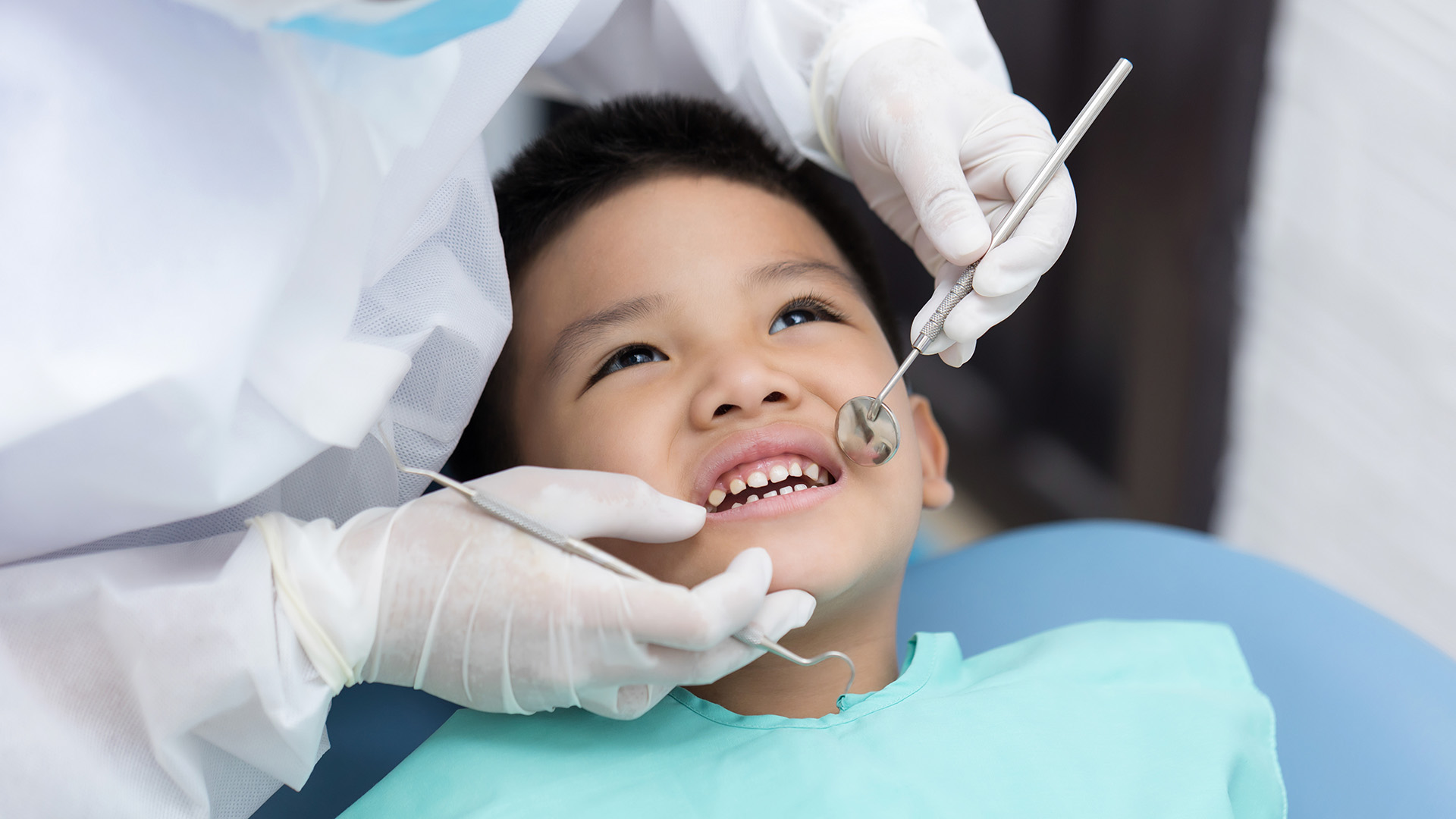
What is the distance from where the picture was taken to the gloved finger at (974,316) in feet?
3.18

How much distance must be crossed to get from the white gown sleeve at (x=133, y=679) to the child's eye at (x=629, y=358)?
35 cm

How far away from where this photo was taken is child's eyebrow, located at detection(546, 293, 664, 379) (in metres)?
1.02

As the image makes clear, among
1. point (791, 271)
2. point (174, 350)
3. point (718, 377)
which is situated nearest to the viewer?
point (174, 350)

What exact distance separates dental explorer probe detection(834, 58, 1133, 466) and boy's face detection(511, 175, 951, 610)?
2cm

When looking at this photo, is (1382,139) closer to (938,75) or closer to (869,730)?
(938,75)

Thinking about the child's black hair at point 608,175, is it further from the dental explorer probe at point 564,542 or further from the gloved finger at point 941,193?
the dental explorer probe at point 564,542

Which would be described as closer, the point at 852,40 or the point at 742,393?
the point at 742,393

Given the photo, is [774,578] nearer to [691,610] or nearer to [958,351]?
[691,610]

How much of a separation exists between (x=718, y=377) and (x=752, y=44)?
0.49m

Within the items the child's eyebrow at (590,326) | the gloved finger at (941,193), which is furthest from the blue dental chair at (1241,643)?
the gloved finger at (941,193)

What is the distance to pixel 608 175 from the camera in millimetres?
1147

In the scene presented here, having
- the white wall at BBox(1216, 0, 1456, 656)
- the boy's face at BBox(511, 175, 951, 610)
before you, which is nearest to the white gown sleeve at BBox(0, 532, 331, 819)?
the boy's face at BBox(511, 175, 951, 610)

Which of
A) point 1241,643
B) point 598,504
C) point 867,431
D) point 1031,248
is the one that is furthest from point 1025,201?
point 1241,643

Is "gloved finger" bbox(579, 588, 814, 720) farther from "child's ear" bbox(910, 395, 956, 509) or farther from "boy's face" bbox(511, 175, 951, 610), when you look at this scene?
"child's ear" bbox(910, 395, 956, 509)
